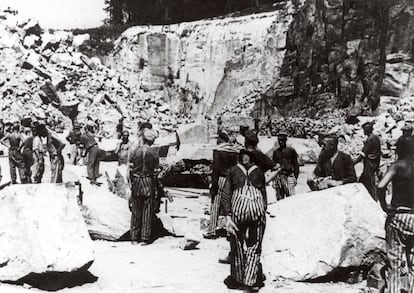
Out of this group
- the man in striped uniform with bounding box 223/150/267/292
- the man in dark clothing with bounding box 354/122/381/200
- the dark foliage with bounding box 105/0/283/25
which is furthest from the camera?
the dark foliage with bounding box 105/0/283/25

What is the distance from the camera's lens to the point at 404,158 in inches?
170

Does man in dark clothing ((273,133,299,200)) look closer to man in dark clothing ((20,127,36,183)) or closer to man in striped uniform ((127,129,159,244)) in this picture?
man in striped uniform ((127,129,159,244))

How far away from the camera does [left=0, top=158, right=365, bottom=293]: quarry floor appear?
16.2ft

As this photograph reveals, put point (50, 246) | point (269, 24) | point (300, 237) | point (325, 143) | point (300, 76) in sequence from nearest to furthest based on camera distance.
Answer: point (50, 246) → point (300, 237) → point (325, 143) → point (300, 76) → point (269, 24)

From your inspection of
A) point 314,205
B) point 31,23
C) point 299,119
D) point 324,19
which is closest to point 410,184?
point 314,205

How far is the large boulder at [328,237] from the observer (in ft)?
16.5

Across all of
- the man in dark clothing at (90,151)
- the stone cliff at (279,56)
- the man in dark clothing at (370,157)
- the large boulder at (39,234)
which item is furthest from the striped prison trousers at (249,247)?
the stone cliff at (279,56)

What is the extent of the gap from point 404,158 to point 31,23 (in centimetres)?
2982

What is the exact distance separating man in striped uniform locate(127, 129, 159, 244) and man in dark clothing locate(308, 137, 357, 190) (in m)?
2.04

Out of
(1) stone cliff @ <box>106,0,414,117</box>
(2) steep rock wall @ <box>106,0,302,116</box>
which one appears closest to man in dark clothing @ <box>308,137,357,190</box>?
(1) stone cliff @ <box>106,0,414,117</box>

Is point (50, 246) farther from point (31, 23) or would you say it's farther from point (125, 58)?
point (125, 58)

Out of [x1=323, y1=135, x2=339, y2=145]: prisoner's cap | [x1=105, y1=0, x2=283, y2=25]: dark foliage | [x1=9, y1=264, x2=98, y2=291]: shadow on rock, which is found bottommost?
[x1=9, y1=264, x2=98, y2=291]: shadow on rock

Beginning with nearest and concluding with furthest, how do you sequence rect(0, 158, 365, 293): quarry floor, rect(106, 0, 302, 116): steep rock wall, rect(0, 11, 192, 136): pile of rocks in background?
rect(0, 158, 365, 293): quarry floor → rect(0, 11, 192, 136): pile of rocks in background → rect(106, 0, 302, 116): steep rock wall

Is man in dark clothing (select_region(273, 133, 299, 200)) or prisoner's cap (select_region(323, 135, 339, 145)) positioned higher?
prisoner's cap (select_region(323, 135, 339, 145))
